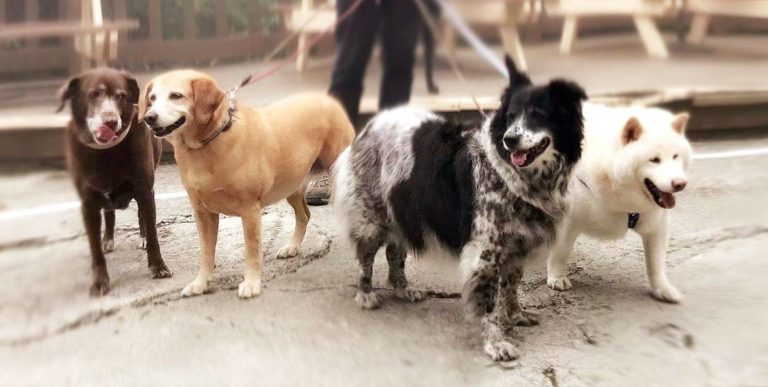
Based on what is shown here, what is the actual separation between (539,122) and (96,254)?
0.86 metres

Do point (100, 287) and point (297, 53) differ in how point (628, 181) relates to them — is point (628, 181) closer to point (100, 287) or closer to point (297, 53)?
point (297, 53)

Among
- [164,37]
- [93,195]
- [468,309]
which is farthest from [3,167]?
[468,309]

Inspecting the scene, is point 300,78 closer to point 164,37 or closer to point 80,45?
point 164,37

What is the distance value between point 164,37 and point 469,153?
2.02ft

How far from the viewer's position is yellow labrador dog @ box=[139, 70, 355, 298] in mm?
1164

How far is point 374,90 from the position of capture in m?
1.50

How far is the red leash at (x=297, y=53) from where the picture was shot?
1337mm

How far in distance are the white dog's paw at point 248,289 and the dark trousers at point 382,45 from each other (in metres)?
0.45

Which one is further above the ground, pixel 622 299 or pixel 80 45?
pixel 80 45

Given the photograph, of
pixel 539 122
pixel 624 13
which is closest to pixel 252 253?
pixel 539 122

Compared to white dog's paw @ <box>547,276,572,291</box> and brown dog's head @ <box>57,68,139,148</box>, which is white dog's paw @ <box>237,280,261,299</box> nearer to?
brown dog's head @ <box>57,68,139,148</box>

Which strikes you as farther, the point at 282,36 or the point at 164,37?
the point at 282,36

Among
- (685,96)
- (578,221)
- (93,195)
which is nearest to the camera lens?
(93,195)

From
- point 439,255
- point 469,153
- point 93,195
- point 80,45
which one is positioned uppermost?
point 80,45
